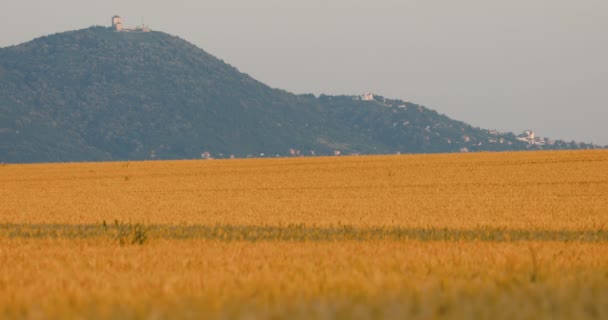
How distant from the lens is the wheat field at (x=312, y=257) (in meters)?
7.33

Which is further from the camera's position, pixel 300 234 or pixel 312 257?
pixel 300 234

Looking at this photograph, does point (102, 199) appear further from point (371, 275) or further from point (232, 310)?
point (232, 310)

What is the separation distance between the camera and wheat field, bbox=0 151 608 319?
7328mm

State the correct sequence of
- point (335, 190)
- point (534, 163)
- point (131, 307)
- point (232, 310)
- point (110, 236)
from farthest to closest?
point (534, 163)
point (335, 190)
point (110, 236)
point (131, 307)
point (232, 310)

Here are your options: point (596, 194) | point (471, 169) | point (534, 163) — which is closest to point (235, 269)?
point (596, 194)

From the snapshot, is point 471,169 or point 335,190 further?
point 471,169

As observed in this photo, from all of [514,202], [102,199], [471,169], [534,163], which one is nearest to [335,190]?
[102,199]

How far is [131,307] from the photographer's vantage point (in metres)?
7.49

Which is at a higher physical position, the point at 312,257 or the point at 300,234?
the point at 312,257

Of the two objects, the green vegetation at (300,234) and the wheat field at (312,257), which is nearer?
the wheat field at (312,257)

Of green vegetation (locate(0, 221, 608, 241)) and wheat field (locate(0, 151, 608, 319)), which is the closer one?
wheat field (locate(0, 151, 608, 319))

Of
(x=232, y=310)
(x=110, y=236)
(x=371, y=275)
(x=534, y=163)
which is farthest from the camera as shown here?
(x=534, y=163)

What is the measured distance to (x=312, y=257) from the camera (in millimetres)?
13070

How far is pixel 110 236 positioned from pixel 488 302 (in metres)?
11.2
